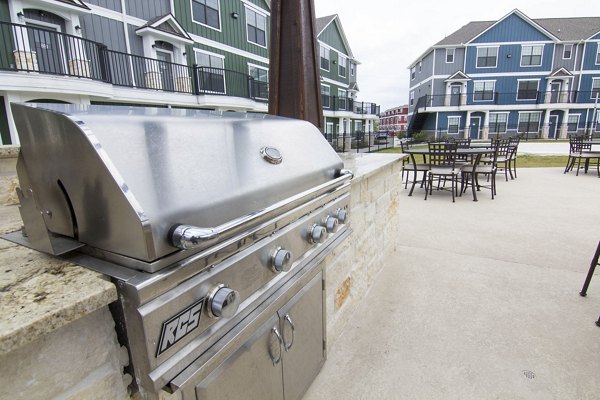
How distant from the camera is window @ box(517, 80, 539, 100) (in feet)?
74.0

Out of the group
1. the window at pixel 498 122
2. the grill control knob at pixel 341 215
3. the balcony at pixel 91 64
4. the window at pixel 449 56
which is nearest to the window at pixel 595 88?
the window at pixel 498 122

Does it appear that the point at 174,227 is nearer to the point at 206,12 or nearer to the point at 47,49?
the point at 47,49

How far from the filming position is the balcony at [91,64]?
619cm

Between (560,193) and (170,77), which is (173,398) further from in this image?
(170,77)

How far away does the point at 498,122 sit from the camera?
23.7 m

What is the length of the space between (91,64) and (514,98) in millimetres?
26975

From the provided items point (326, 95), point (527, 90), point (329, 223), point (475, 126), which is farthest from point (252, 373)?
point (527, 90)

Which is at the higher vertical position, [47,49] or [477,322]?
[47,49]

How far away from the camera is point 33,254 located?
768 millimetres

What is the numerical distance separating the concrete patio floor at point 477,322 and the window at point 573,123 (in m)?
26.5

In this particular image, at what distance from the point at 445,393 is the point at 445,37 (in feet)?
91.1

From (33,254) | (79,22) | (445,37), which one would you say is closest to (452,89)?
(445,37)

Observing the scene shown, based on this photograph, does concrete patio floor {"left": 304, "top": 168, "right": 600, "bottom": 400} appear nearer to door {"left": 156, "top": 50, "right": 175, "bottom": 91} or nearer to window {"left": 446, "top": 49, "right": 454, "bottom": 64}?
door {"left": 156, "top": 50, "right": 175, "bottom": 91}

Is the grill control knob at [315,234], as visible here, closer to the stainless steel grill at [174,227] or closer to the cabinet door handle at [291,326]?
the stainless steel grill at [174,227]
